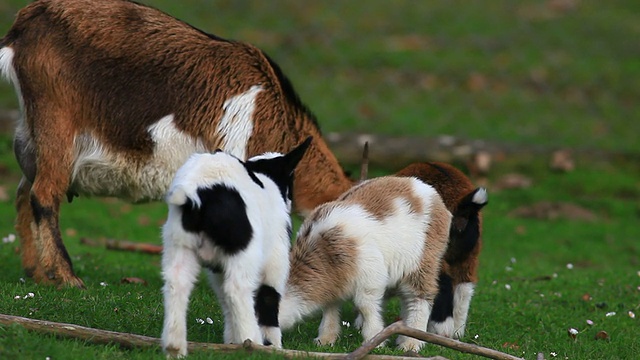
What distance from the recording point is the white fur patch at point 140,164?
29.4ft

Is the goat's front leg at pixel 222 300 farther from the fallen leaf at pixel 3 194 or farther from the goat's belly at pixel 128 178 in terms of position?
the fallen leaf at pixel 3 194

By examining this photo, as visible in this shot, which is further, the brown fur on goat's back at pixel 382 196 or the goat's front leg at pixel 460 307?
the goat's front leg at pixel 460 307

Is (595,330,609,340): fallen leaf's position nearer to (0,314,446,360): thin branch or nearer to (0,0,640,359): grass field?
(0,0,640,359): grass field

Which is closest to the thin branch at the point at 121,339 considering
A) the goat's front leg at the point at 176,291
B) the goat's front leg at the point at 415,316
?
the goat's front leg at the point at 176,291

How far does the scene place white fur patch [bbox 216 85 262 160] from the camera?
897cm

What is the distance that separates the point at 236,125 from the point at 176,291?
2907 mm

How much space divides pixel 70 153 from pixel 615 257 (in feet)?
28.6

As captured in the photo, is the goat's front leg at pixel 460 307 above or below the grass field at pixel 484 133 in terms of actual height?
above

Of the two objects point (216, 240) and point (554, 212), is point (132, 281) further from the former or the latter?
point (554, 212)

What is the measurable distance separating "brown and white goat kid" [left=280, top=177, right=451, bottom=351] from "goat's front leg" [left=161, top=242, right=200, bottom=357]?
1.14 meters

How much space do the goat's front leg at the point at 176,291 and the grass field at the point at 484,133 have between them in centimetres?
24

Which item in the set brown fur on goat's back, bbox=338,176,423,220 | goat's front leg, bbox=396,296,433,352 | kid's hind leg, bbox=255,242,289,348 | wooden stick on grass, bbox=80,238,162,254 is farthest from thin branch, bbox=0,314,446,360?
wooden stick on grass, bbox=80,238,162,254

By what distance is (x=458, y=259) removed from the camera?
8.41 m

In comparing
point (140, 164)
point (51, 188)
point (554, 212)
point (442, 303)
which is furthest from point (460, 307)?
point (554, 212)
